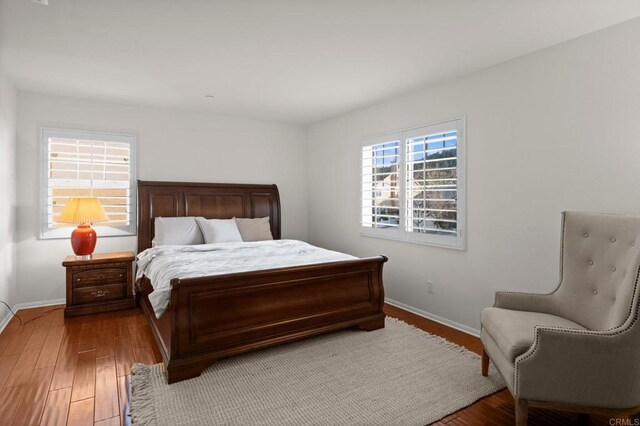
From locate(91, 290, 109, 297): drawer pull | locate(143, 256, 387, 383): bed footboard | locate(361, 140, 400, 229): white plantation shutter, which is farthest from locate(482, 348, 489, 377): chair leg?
locate(91, 290, 109, 297): drawer pull

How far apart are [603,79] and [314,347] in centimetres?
294

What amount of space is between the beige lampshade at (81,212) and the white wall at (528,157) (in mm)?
3403

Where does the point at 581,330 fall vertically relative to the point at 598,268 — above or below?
below

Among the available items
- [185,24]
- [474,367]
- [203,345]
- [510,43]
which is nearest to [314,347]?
[203,345]

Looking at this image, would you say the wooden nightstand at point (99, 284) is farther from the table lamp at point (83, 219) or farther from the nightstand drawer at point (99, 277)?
the table lamp at point (83, 219)

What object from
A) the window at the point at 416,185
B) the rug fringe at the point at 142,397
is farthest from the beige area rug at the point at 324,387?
the window at the point at 416,185

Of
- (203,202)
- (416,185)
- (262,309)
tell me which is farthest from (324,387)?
(203,202)

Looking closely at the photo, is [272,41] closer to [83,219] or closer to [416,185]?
[416,185]

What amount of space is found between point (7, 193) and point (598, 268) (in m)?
5.12

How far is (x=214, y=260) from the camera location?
3.23m

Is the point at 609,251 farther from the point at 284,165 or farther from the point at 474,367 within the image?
the point at 284,165

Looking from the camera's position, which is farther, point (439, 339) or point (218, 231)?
point (218, 231)

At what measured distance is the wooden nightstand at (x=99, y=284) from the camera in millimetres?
3715

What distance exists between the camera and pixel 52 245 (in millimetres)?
4062
